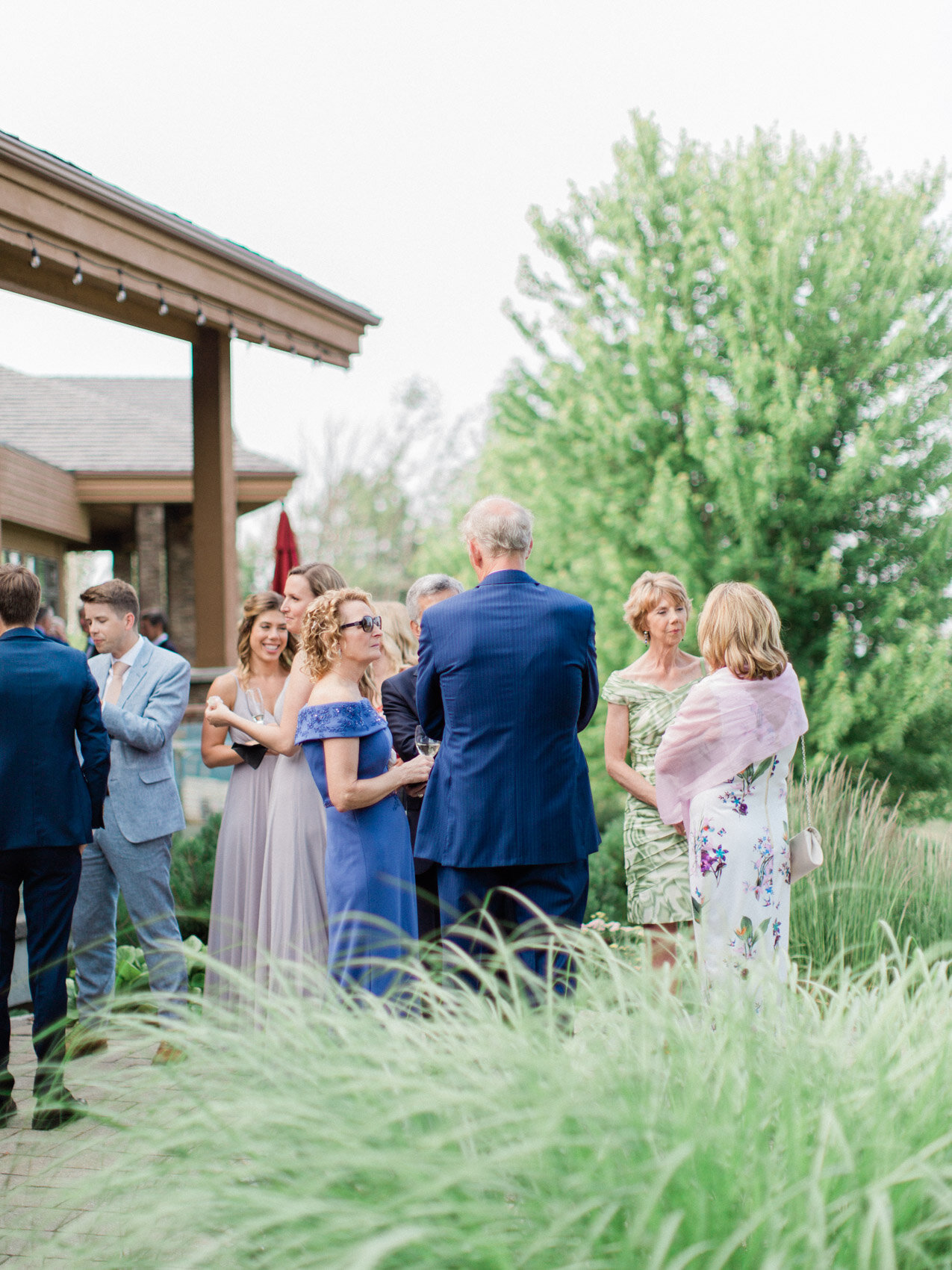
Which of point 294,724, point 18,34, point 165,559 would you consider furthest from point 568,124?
point 294,724

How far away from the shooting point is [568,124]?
45312mm

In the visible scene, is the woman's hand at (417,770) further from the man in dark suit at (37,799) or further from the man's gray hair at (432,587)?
the man in dark suit at (37,799)

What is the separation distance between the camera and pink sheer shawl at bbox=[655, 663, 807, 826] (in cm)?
355

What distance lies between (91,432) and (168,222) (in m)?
9.48

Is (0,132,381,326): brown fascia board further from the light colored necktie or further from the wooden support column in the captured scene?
the light colored necktie

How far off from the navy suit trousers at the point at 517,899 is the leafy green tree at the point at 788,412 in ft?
23.1

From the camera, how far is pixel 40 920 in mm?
4066

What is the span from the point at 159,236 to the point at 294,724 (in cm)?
429

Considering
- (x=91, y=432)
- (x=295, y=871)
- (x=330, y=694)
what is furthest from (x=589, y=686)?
(x=91, y=432)

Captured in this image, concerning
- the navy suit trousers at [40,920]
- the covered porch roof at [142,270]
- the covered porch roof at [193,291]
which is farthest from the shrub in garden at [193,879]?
the covered porch roof at [142,270]

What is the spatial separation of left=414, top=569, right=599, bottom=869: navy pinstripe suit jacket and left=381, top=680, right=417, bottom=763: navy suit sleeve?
930 millimetres

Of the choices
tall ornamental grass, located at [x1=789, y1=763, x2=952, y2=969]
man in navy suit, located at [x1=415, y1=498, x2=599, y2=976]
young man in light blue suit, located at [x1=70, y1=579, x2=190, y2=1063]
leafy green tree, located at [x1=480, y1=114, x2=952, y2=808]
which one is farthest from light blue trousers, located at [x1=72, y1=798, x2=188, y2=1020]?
leafy green tree, located at [x1=480, y1=114, x2=952, y2=808]

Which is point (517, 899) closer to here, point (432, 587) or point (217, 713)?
point (432, 587)

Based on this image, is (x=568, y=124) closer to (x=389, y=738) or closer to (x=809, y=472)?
(x=809, y=472)
